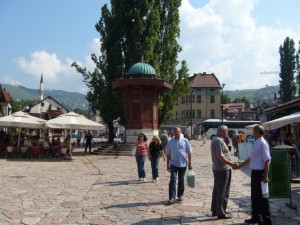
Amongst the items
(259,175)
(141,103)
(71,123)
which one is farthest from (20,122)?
(259,175)

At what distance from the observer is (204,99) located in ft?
295

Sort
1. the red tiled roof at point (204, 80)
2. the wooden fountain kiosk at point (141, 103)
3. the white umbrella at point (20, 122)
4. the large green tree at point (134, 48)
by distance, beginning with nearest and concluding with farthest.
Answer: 1. the white umbrella at point (20, 122)
2. the wooden fountain kiosk at point (141, 103)
3. the large green tree at point (134, 48)
4. the red tiled roof at point (204, 80)

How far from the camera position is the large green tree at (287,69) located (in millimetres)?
58562

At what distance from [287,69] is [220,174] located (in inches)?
2180

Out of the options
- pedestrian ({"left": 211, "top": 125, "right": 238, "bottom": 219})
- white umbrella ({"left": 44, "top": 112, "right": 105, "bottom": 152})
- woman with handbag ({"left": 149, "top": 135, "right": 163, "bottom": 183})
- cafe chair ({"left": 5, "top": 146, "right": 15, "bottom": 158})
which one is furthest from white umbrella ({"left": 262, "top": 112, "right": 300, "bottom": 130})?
cafe chair ({"left": 5, "top": 146, "right": 15, "bottom": 158})

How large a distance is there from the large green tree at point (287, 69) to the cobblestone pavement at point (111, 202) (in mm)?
47458

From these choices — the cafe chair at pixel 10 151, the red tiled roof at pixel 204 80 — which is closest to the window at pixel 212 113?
the red tiled roof at pixel 204 80

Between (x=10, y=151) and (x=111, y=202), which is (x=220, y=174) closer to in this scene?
(x=111, y=202)

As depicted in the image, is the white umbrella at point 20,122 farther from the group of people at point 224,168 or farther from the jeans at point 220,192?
→ the jeans at point 220,192

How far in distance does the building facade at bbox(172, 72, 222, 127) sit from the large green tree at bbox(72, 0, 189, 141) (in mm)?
53190

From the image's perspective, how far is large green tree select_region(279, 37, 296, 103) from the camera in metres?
58.6

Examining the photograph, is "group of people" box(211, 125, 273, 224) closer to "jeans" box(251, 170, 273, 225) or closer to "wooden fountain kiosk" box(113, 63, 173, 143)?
"jeans" box(251, 170, 273, 225)

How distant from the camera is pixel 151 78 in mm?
27062

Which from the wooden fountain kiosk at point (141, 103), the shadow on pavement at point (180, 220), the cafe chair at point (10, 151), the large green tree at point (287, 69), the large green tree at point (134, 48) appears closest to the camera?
the shadow on pavement at point (180, 220)
